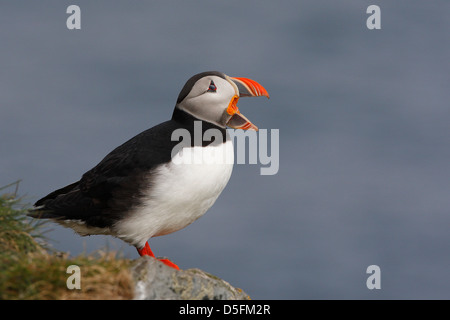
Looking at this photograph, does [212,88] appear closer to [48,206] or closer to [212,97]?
[212,97]

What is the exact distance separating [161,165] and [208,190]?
63 cm

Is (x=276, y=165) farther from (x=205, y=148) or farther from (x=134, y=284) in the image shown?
(x=134, y=284)

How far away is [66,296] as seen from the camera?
6043 mm

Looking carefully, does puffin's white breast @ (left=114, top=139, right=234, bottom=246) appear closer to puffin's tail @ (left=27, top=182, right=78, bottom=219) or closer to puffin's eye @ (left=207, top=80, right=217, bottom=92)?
puffin's eye @ (left=207, top=80, right=217, bottom=92)

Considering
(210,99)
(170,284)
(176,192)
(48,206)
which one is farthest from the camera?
(48,206)

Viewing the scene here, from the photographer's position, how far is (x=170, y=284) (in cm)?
668

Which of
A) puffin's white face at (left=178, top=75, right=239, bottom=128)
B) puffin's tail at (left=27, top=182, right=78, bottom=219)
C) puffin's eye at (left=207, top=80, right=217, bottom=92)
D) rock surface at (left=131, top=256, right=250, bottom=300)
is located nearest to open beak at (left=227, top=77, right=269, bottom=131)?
puffin's white face at (left=178, top=75, right=239, bottom=128)

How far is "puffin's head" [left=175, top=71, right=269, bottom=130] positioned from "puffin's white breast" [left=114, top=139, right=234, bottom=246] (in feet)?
A: 1.48

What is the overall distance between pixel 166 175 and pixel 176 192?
0.76 feet

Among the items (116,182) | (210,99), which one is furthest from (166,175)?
(210,99)

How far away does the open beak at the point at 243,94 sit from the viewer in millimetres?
8266

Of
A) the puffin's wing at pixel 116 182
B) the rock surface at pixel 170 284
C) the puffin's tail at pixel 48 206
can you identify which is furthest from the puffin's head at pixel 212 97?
the rock surface at pixel 170 284
